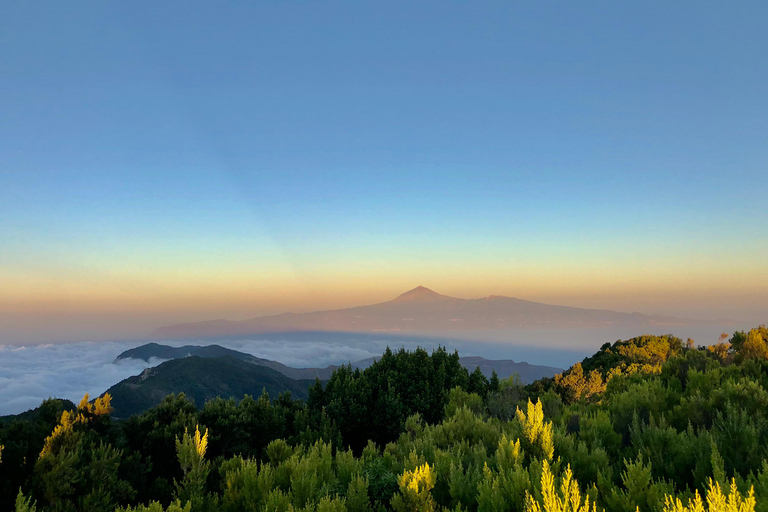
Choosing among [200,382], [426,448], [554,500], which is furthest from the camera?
[200,382]

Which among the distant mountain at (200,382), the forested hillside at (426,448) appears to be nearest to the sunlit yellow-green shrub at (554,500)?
the forested hillside at (426,448)

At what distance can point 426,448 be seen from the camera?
943cm

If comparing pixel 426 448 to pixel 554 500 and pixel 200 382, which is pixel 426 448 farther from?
pixel 200 382

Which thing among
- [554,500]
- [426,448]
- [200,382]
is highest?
[554,500]

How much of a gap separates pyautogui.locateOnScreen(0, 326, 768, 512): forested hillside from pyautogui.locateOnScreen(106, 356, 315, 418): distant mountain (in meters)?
142

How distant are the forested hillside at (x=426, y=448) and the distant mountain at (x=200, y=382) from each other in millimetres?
142028

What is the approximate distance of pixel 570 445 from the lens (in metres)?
7.72

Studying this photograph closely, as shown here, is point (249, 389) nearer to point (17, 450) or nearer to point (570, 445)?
point (17, 450)

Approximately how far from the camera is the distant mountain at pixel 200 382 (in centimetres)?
14175

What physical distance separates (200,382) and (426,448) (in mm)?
182857

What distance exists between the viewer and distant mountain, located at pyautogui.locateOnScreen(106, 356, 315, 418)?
5581 inches

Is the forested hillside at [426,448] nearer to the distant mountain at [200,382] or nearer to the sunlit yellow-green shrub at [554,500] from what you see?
the sunlit yellow-green shrub at [554,500]

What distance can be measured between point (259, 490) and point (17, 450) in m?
13.0

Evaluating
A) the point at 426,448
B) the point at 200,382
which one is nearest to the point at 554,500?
the point at 426,448
